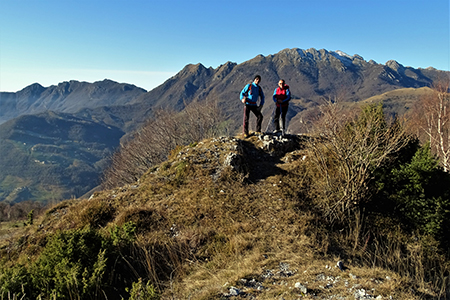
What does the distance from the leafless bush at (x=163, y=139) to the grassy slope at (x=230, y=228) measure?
23.7 meters

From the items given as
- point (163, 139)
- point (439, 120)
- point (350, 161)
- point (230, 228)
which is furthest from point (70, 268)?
point (163, 139)

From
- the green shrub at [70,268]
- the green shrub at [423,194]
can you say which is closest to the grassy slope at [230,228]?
the green shrub at [70,268]

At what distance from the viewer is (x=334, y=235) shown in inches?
269

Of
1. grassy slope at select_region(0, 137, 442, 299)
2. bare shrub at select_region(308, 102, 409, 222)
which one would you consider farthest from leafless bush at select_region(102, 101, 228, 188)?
bare shrub at select_region(308, 102, 409, 222)

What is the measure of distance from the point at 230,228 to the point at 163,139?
3133 centimetres

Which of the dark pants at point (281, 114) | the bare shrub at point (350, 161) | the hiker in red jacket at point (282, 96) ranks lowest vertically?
the bare shrub at point (350, 161)

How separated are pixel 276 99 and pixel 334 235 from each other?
6.37 metres

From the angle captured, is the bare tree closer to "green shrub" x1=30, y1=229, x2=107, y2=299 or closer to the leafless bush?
"green shrub" x1=30, y1=229, x2=107, y2=299

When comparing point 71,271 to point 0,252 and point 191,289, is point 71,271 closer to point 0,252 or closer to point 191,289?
point 191,289

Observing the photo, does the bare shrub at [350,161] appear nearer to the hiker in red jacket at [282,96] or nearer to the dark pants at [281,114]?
the hiker in red jacket at [282,96]

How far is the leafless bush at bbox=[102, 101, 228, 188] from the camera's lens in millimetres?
34969

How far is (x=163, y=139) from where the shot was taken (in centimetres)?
3684

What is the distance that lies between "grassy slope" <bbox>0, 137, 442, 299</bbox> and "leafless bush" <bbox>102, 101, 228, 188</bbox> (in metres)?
23.7

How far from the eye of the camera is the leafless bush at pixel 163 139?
115 feet
